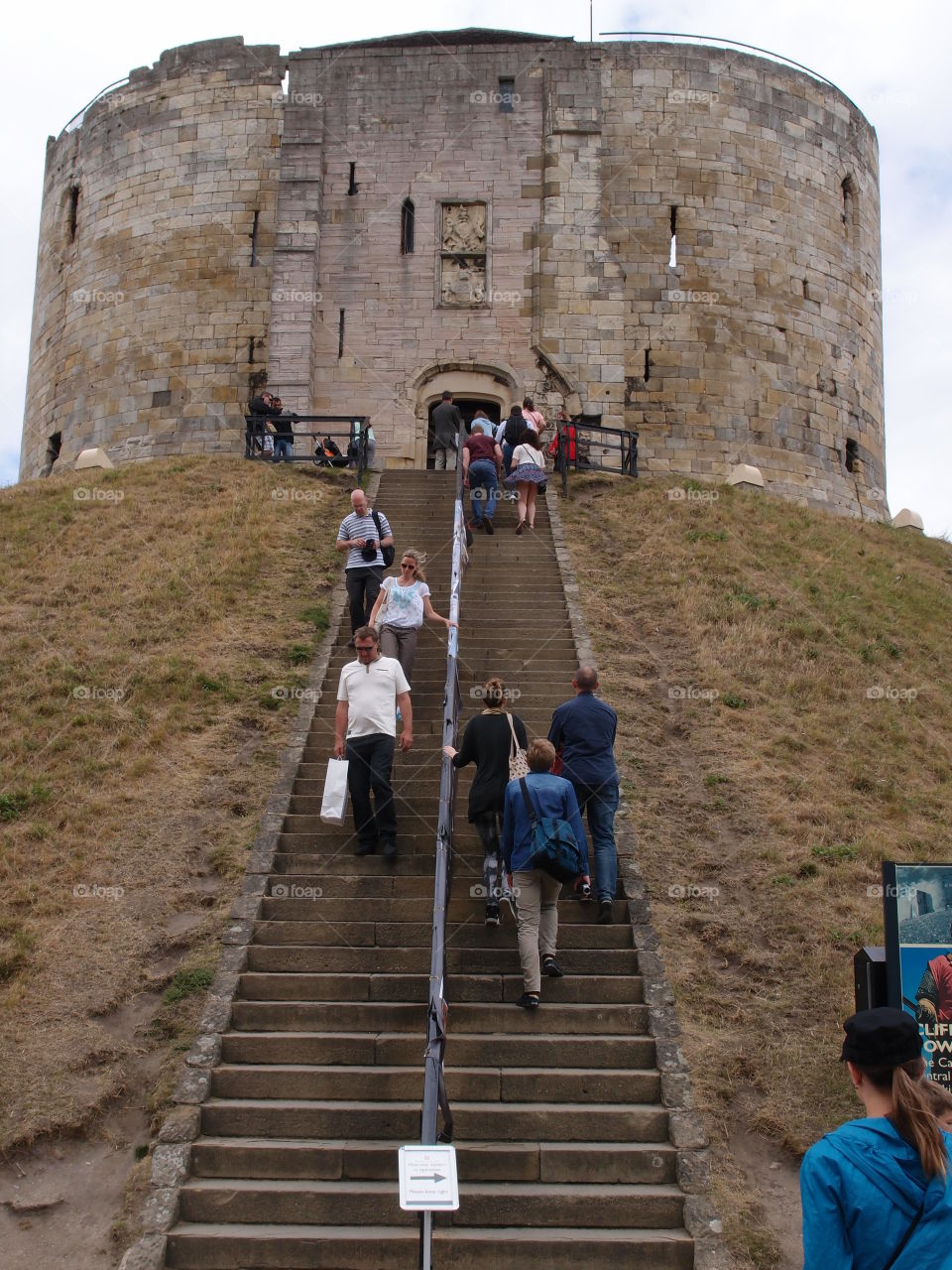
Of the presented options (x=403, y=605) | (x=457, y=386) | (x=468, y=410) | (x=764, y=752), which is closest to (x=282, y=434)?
(x=457, y=386)

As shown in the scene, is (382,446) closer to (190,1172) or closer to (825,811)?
(825,811)

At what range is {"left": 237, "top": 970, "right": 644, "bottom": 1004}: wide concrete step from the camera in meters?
6.64

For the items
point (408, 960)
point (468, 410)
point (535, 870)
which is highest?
point (468, 410)

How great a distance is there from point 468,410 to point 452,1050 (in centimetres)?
1515

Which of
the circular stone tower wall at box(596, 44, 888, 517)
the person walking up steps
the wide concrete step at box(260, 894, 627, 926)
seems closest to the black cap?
the wide concrete step at box(260, 894, 627, 926)

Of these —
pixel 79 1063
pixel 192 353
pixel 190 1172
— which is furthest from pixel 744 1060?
pixel 192 353

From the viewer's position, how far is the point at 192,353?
2047 cm

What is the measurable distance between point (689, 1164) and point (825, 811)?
3.92 m

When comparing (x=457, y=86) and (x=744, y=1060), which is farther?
(x=457, y=86)

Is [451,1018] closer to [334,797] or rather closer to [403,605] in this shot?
[334,797]

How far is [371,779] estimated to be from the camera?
7.66 meters

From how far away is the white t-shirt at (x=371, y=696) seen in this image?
7.67 metres

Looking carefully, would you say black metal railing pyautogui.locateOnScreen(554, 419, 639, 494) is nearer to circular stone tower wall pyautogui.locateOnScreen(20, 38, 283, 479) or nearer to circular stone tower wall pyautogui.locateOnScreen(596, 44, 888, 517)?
circular stone tower wall pyautogui.locateOnScreen(596, 44, 888, 517)

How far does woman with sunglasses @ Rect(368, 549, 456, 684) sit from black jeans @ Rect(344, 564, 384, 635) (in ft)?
3.02
